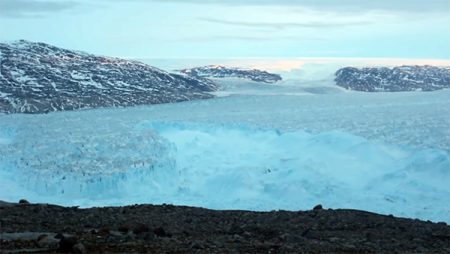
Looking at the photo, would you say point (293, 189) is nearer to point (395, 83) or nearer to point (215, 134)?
point (215, 134)

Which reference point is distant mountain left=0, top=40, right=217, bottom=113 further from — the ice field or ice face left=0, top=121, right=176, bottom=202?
the ice field

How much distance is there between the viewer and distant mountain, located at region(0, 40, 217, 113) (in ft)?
165

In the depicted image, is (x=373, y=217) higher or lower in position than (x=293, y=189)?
higher

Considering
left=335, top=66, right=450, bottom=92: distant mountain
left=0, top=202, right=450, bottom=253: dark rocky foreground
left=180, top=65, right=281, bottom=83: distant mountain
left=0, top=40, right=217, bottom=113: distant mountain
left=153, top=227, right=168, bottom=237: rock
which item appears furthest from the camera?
left=180, top=65, right=281, bottom=83: distant mountain

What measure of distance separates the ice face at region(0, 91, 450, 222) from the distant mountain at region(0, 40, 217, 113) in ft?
87.3

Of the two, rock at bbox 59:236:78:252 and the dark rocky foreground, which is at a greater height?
rock at bbox 59:236:78:252

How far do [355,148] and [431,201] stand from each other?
5.18 m

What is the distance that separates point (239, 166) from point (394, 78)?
65.7 m

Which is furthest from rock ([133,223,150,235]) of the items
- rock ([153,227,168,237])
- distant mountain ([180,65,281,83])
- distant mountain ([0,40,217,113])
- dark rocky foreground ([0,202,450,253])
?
distant mountain ([180,65,281,83])

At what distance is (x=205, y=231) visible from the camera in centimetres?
722

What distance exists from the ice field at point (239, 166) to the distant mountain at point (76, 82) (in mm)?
26303

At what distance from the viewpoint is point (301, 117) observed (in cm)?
2738

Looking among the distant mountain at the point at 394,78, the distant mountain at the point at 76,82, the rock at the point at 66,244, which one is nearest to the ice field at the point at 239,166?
the rock at the point at 66,244

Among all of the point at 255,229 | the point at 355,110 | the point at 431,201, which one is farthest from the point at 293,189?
the point at 355,110
